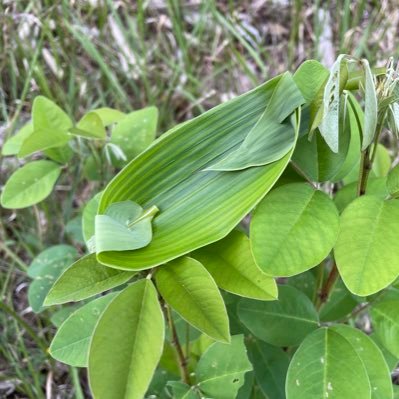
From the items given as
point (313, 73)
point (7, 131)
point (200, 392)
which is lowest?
point (200, 392)

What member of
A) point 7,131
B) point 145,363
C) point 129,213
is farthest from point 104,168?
point 7,131

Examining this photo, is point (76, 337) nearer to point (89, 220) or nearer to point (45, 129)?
point (89, 220)

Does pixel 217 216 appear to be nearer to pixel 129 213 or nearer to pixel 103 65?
pixel 129 213

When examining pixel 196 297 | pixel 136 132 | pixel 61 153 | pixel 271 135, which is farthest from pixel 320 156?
pixel 61 153

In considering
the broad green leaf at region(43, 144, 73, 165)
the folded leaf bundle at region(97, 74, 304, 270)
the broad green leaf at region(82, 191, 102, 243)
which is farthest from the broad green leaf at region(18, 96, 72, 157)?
the folded leaf bundle at region(97, 74, 304, 270)

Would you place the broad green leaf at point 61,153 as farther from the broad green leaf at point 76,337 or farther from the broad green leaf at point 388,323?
the broad green leaf at point 388,323

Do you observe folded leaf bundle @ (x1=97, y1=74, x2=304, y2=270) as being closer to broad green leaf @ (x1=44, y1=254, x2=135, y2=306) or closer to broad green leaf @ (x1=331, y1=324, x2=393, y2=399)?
broad green leaf @ (x1=44, y1=254, x2=135, y2=306)
